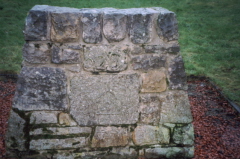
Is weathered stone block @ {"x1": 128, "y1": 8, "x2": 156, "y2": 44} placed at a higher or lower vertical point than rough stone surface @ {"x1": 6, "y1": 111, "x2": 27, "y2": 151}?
higher

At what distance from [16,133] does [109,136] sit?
106cm

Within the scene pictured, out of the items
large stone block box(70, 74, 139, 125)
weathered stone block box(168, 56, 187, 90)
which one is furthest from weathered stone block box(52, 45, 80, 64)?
weathered stone block box(168, 56, 187, 90)

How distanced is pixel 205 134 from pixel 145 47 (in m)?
1.95

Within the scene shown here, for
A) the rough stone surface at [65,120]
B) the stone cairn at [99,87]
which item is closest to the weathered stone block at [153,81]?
the stone cairn at [99,87]

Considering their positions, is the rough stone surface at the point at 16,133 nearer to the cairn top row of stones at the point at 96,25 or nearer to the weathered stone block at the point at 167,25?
the cairn top row of stones at the point at 96,25

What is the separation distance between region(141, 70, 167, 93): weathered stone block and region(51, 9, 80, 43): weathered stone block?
0.91m

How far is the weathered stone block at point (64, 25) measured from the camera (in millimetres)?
2592

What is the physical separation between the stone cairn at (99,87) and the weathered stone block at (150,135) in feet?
0.04

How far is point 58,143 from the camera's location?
285 centimetres

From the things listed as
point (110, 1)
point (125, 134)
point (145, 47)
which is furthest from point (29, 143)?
point (110, 1)

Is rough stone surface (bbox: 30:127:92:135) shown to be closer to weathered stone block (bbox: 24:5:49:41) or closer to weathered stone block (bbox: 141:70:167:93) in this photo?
weathered stone block (bbox: 141:70:167:93)

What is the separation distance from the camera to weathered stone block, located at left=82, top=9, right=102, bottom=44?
8.61 ft

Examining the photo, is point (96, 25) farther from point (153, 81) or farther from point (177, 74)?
point (177, 74)

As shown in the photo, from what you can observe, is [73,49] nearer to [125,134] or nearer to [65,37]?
[65,37]
